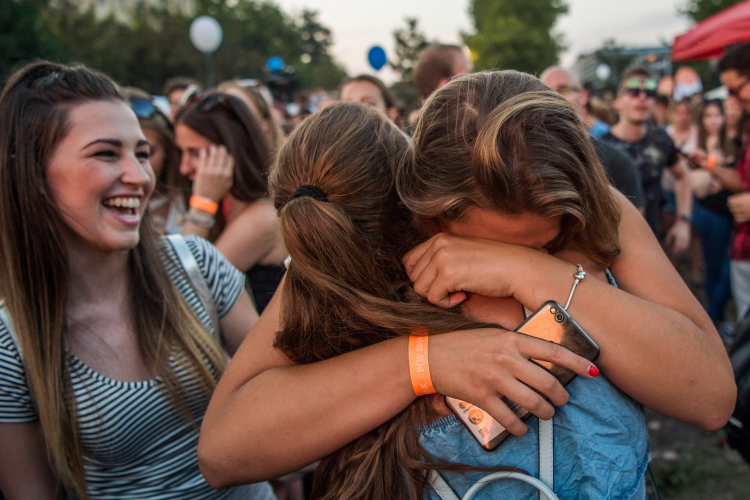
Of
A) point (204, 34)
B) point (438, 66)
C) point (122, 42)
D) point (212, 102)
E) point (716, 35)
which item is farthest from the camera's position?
point (122, 42)

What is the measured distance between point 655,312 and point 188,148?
268 cm

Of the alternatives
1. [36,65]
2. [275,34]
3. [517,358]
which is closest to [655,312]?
[517,358]

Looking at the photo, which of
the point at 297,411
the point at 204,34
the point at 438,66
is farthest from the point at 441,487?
the point at 204,34

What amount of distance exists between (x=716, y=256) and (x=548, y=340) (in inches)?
203

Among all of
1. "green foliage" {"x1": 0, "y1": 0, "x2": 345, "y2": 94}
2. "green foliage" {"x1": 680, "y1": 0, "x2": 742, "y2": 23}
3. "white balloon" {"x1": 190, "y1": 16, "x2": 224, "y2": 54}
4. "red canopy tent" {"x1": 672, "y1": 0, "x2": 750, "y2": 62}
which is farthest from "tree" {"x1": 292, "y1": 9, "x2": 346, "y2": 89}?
"red canopy tent" {"x1": 672, "y1": 0, "x2": 750, "y2": 62}

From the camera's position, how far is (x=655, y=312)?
1.14m

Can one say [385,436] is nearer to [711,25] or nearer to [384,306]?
[384,306]

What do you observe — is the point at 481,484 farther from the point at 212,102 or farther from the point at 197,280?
the point at 212,102

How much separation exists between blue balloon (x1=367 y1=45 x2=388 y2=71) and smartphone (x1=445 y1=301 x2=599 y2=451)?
37.5ft

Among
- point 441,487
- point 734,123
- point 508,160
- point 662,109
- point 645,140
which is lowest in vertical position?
point 662,109

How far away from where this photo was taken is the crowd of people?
109 centimetres

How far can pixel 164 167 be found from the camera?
3.67 m

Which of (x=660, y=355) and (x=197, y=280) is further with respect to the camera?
(x=197, y=280)

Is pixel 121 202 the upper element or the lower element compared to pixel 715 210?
upper
